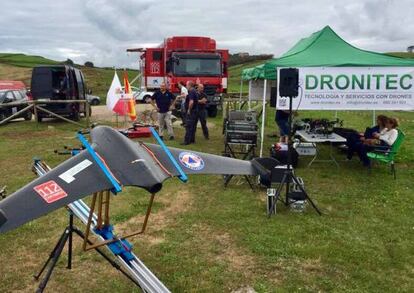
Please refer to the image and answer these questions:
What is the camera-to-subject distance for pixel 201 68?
18906mm

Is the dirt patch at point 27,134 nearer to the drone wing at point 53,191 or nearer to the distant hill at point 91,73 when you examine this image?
the drone wing at point 53,191

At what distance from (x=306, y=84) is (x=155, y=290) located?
695 centimetres

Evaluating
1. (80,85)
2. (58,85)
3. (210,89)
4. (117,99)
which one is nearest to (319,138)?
(117,99)

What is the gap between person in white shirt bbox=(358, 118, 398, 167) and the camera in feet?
29.8

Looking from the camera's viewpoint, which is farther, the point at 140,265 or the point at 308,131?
the point at 308,131

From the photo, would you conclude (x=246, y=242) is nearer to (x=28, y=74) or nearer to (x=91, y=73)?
(x=28, y=74)

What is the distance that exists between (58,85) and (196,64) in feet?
19.8

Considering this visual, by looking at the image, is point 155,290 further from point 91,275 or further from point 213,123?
point 213,123

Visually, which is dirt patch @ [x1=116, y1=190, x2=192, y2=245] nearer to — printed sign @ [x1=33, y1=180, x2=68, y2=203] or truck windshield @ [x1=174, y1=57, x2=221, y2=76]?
printed sign @ [x1=33, y1=180, x2=68, y2=203]

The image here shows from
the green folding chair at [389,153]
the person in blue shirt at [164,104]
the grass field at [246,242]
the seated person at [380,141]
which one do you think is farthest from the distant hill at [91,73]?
the grass field at [246,242]

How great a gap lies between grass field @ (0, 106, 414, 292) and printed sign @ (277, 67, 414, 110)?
5.01ft

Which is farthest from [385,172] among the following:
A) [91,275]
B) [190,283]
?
[91,275]

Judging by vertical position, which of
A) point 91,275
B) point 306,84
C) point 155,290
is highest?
point 306,84

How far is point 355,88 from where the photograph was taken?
30.4 ft
